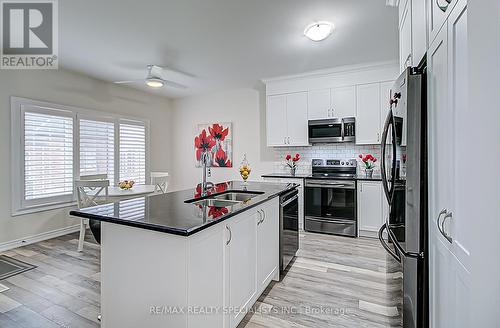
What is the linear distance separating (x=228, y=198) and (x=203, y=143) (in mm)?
3709

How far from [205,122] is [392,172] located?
493cm

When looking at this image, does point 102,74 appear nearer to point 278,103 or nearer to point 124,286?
point 278,103

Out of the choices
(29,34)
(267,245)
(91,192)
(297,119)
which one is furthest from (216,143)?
(267,245)

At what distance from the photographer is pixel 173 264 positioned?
141 centimetres

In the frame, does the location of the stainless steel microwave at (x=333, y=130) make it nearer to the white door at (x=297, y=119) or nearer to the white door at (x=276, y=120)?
the white door at (x=297, y=119)

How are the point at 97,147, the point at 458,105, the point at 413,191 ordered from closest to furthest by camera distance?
1. the point at 458,105
2. the point at 413,191
3. the point at 97,147

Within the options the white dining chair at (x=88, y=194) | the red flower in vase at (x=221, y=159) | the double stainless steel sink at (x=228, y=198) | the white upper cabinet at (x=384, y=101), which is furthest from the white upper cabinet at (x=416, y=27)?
the red flower in vase at (x=221, y=159)

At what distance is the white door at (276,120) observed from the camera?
489 cm

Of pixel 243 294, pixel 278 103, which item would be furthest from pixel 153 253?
pixel 278 103

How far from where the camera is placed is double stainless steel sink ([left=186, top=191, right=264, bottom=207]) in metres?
2.31

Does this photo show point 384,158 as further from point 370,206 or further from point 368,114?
point 368,114

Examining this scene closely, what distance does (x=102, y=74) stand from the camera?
4.46 meters

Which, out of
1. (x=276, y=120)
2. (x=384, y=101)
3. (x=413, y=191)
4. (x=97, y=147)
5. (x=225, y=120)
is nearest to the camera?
(x=413, y=191)

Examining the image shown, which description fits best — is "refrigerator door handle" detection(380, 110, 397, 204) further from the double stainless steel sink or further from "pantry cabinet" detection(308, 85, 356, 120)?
"pantry cabinet" detection(308, 85, 356, 120)
